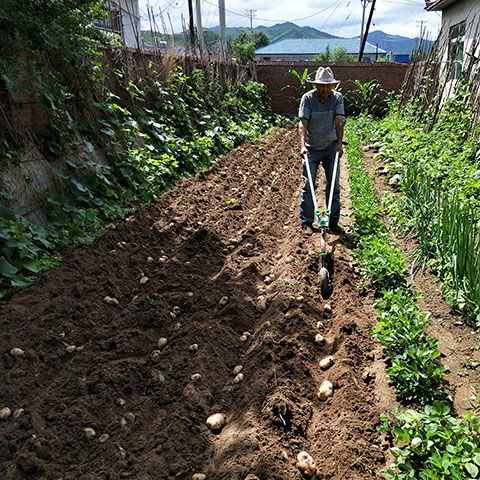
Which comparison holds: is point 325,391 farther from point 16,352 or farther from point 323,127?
point 323,127

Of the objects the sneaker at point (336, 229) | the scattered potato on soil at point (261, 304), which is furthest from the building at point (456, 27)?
the scattered potato on soil at point (261, 304)

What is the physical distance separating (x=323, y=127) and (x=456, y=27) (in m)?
11.5

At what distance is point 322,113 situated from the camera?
18.1 feet

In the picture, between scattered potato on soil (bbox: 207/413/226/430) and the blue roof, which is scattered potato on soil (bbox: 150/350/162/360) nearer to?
scattered potato on soil (bbox: 207/413/226/430)

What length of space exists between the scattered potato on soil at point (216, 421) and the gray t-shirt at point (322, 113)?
3893 mm

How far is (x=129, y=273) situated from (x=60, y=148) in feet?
6.68

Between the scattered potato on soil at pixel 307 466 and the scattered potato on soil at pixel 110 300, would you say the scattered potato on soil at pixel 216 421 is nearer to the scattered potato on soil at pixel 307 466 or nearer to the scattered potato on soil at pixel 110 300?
the scattered potato on soil at pixel 307 466

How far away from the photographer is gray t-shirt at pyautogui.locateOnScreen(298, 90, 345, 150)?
5.49 metres

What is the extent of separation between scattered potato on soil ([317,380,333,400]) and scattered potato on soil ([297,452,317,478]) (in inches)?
22.5

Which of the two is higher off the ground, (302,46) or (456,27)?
(456,27)

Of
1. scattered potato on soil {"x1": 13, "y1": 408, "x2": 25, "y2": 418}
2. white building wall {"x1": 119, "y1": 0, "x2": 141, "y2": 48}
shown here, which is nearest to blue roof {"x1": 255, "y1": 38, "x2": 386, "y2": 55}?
white building wall {"x1": 119, "y1": 0, "x2": 141, "y2": 48}

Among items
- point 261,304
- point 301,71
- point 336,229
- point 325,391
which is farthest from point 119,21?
point 301,71

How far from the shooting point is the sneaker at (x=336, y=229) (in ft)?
18.7

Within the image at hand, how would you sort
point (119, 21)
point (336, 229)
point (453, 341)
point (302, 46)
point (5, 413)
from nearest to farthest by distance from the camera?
point (5, 413)
point (453, 341)
point (336, 229)
point (119, 21)
point (302, 46)
